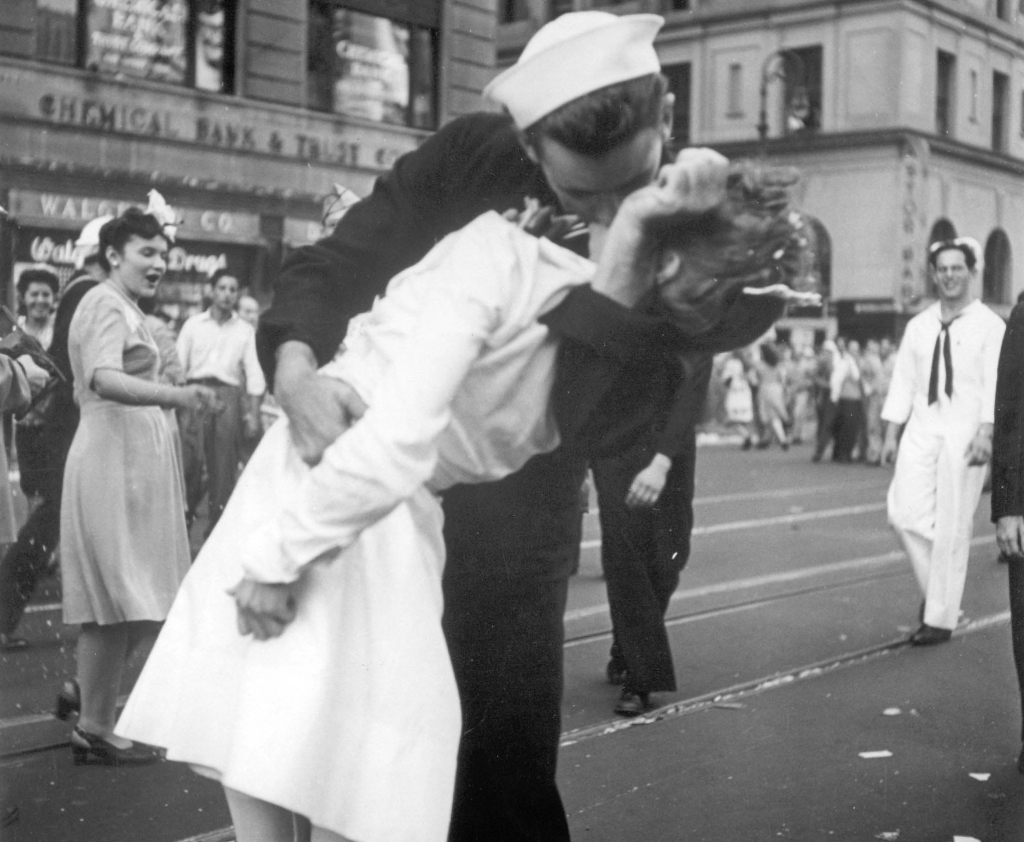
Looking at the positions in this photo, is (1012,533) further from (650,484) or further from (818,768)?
(650,484)

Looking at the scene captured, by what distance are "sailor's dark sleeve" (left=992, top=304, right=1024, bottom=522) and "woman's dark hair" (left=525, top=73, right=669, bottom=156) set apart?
3.24m

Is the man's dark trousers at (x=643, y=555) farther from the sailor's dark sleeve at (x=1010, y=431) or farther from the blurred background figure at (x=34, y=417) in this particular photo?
the blurred background figure at (x=34, y=417)

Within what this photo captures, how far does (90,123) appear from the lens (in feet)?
59.6

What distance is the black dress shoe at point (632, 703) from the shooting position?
5.66 m

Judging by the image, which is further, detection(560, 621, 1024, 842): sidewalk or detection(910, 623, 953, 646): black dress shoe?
detection(910, 623, 953, 646): black dress shoe

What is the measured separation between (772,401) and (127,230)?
20118 millimetres

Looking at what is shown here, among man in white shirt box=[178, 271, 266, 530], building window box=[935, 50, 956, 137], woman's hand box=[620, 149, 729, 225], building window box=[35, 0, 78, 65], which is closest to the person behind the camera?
woman's hand box=[620, 149, 729, 225]

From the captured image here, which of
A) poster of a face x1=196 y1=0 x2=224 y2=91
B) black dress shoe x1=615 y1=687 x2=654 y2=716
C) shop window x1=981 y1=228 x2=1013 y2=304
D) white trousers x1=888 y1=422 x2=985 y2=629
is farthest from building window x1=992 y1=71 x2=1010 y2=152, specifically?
black dress shoe x1=615 y1=687 x2=654 y2=716

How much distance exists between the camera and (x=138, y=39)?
1891 cm

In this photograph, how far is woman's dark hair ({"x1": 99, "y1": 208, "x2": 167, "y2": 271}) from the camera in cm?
543

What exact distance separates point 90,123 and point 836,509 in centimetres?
1002

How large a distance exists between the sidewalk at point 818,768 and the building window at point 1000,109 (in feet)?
78.2

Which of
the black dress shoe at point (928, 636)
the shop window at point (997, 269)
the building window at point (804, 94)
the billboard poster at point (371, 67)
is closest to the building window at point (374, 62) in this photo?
the billboard poster at point (371, 67)

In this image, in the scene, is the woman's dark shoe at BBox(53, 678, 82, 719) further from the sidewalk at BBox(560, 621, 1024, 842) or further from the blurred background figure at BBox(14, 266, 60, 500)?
the blurred background figure at BBox(14, 266, 60, 500)
